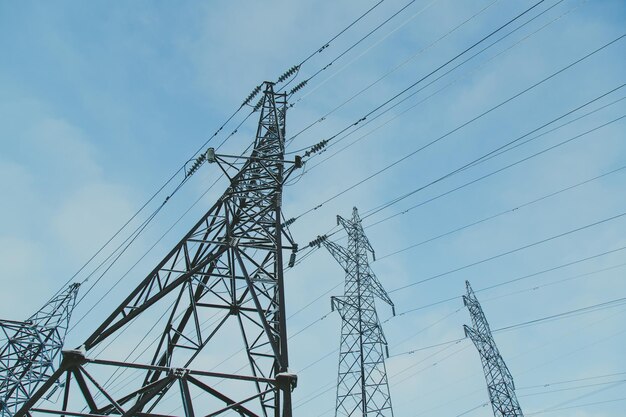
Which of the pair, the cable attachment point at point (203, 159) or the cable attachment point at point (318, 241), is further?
the cable attachment point at point (318, 241)

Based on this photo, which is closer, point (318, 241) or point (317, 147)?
point (317, 147)

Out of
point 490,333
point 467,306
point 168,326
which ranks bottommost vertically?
point 168,326

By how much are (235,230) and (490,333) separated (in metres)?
20.7

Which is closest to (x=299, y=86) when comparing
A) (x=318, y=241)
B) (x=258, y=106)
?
(x=258, y=106)

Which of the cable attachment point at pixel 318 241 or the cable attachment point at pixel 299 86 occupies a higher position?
the cable attachment point at pixel 299 86

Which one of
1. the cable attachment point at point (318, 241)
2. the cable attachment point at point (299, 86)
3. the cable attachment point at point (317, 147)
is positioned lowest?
the cable attachment point at point (317, 147)

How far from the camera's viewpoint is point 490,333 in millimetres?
26344

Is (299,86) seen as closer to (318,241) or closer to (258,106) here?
(258,106)

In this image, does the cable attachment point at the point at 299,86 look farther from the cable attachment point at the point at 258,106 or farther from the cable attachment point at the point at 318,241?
the cable attachment point at the point at 318,241

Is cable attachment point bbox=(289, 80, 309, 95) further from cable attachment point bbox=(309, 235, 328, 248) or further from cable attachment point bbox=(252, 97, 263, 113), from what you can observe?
cable attachment point bbox=(309, 235, 328, 248)

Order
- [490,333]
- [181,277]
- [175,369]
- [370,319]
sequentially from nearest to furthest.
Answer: [175,369] → [181,277] → [370,319] → [490,333]

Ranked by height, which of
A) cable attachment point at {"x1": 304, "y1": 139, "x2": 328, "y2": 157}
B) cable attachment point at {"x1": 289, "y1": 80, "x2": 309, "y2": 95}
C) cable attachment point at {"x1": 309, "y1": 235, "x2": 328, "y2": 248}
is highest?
cable attachment point at {"x1": 289, "y1": 80, "x2": 309, "y2": 95}

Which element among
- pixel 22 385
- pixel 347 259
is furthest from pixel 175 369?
pixel 22 385

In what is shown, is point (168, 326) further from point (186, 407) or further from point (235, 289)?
point (186, 407)
